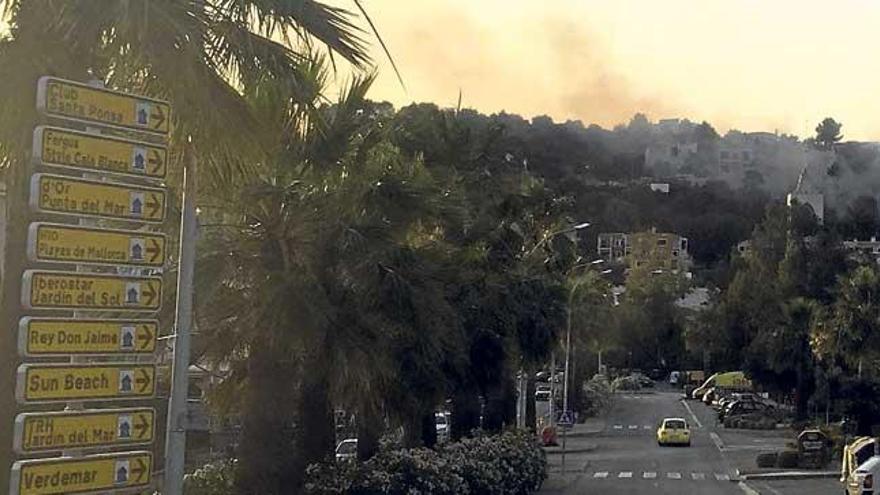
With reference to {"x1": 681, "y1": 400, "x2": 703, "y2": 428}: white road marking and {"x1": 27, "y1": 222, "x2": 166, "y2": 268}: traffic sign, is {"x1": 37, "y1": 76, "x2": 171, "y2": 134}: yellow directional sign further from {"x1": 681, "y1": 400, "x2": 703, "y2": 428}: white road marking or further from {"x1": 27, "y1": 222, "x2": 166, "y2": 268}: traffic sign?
{"x1": 681, "y1": 400, "x2": 703, "y2": 428}: white road marking

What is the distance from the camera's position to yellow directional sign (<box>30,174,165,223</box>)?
396 inches

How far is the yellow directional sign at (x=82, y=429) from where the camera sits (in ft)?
32.7

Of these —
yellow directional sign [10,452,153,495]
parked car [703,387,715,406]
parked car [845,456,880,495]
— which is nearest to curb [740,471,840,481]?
parked car [845,456,880,495]

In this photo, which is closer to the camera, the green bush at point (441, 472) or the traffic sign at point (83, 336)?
the traffic sign at point (83, 336)

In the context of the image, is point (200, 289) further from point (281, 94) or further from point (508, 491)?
point (508, 491)

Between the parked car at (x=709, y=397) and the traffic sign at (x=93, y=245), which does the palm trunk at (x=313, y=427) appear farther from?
the parked car at (x=709, y=397)

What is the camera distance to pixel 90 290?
1038 cm

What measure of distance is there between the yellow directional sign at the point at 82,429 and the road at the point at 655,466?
28624 mm

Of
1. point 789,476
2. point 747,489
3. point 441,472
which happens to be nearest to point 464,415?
point 441,472

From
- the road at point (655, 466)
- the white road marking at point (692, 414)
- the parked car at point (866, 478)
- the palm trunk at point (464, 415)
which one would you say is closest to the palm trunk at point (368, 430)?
the palm trunk at point (464, 415)

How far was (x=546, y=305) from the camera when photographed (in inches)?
1449

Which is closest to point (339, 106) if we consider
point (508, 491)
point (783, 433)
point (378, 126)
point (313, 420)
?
point (378, 126)

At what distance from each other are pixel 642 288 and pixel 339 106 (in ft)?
366

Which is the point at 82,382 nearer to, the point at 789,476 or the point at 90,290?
the point at 90,290
